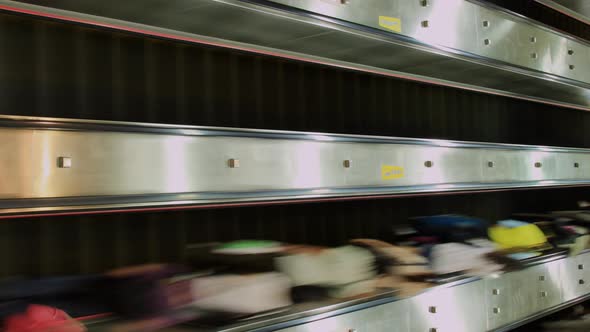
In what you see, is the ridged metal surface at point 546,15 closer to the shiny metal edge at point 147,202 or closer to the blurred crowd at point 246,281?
the blurred crowd at point 246,281

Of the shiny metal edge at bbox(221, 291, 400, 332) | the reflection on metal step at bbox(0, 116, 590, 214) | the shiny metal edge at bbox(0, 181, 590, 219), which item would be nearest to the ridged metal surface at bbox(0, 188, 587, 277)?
the shiny metal edge at bbox(0, 181, 590, 219)

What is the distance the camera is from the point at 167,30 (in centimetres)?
250

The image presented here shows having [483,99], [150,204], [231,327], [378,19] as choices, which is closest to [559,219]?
[483,99]

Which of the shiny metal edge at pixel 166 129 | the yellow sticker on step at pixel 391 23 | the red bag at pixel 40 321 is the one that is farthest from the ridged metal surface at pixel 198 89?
the red bag at pixel 40 321

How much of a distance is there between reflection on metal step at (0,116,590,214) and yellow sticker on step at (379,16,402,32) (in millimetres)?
611

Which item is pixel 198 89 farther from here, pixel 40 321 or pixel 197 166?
pixel 40 321

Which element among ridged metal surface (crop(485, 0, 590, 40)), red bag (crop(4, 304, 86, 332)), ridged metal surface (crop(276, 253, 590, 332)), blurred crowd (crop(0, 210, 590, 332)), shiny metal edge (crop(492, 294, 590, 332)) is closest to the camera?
red bag (crop(4, 304, 86, 332))

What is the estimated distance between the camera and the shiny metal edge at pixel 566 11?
507 cm

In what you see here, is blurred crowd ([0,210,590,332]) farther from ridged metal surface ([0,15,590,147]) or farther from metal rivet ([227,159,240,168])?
ridged metal surface ([0,15,590,147])

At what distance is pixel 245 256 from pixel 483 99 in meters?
2.91

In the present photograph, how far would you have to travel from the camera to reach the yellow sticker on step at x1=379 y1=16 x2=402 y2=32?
2.89m

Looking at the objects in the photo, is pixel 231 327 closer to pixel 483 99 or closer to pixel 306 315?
pixel 306 315

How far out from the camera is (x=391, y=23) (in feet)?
9.67

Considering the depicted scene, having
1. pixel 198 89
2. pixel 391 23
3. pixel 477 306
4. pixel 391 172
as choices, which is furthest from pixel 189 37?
pixel 477 306
